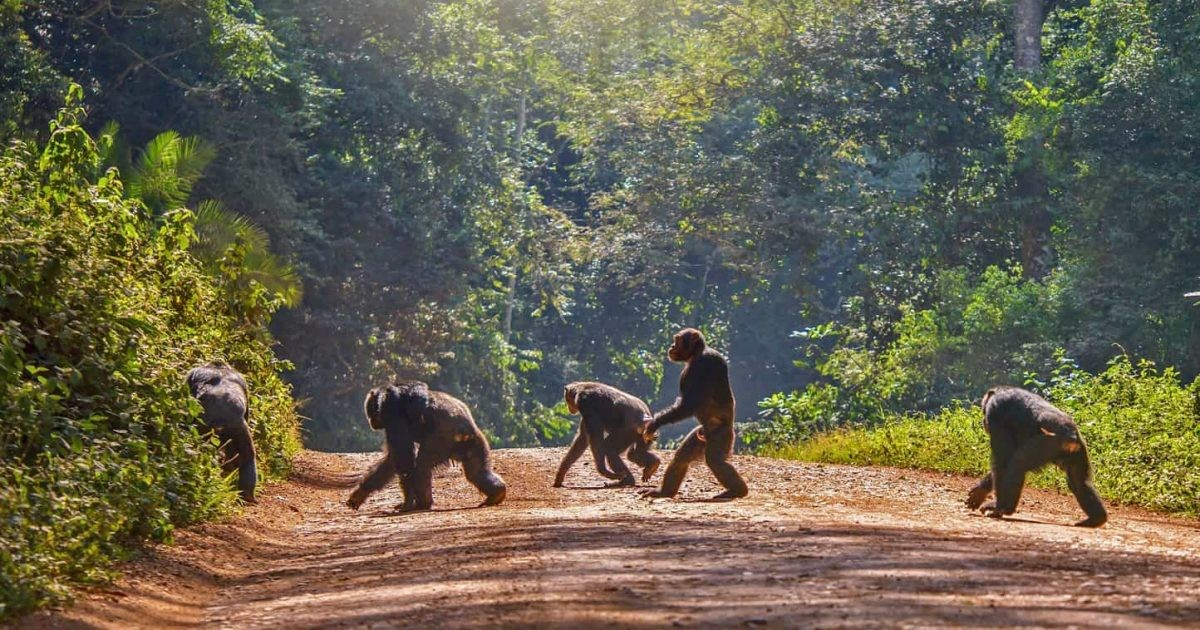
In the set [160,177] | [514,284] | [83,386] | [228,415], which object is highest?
[160,177]

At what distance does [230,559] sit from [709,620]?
16.3 feet

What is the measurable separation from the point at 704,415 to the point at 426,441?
2353 millimetres

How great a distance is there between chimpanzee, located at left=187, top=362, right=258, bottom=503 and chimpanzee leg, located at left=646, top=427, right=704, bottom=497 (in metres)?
3.43

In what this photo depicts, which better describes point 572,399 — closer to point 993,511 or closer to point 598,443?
point 598,443

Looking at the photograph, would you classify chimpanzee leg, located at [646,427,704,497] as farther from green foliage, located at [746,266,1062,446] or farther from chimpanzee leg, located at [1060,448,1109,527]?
green foliage, located at [746,266,1062,446]

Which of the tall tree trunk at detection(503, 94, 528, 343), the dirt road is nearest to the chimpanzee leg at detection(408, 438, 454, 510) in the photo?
the dirt road

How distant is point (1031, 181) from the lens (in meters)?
34.8

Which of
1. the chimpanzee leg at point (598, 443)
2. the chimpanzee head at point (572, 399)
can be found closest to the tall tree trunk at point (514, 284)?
the chimpanzee head at point (572, 399)

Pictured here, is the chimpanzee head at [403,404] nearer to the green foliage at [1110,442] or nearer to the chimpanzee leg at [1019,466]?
the chimpanzee leg at [1019,466]

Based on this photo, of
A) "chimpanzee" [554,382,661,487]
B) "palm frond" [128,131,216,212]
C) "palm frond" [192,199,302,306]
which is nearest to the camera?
"chimpanzee" [554,382,661,487]

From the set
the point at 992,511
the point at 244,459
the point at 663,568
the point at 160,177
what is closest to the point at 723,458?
the point at 992,511

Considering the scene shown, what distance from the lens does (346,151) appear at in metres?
40.8

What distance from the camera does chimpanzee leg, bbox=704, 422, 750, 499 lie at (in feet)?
45.4

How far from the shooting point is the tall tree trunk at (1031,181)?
3406cm
